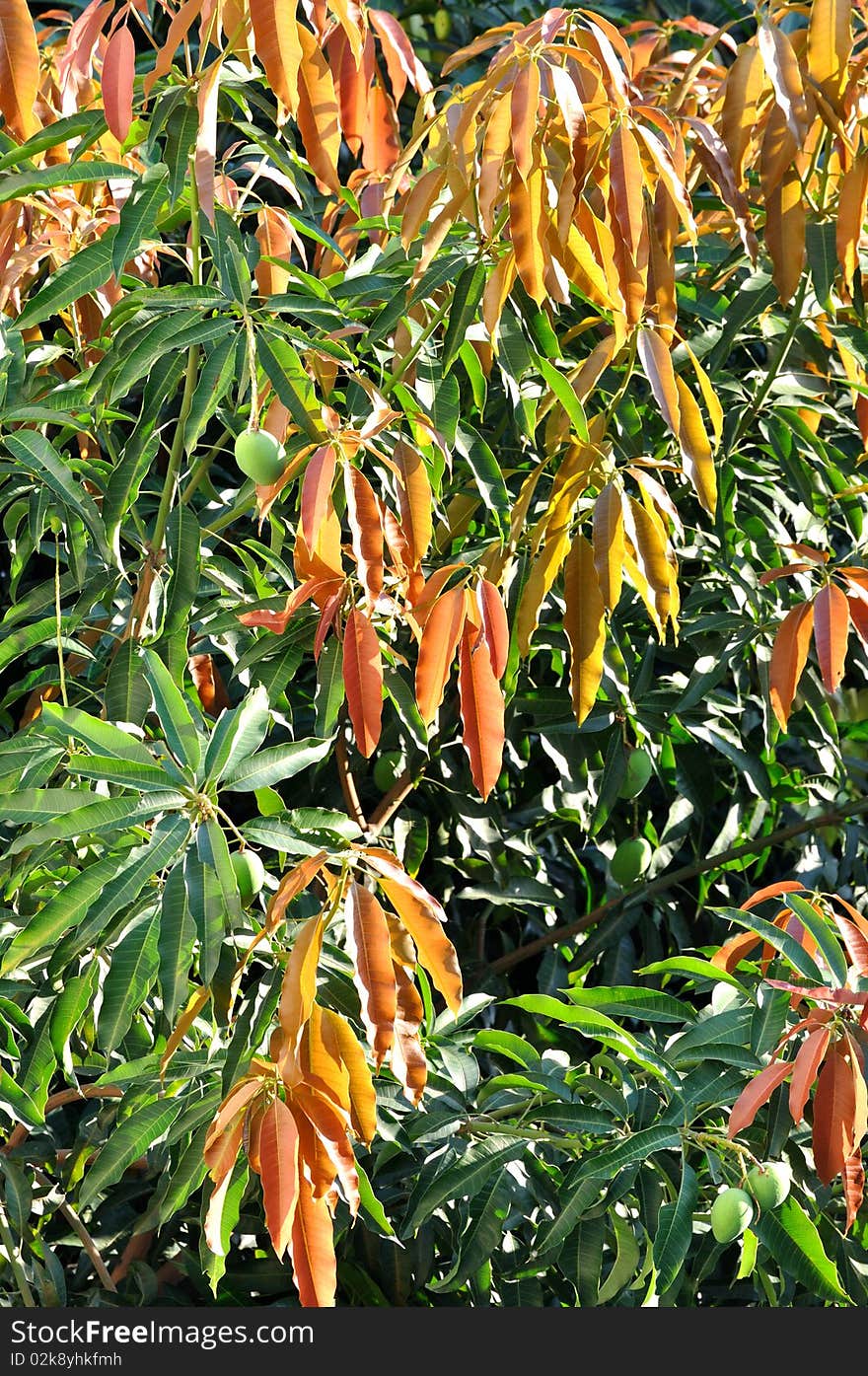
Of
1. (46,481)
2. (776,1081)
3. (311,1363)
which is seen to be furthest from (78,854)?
(776,1081)

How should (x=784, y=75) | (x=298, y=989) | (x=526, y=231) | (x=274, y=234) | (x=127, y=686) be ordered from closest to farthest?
(x=298, y=989) → (x=526, y=231) → (x=784, y=75) → (x=127, y=686) → (x=274, y=234)

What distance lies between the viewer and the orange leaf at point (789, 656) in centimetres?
123

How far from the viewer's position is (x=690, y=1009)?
3.62 ft

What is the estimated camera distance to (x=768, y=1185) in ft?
3.22

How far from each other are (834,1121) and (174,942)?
0.47 metres

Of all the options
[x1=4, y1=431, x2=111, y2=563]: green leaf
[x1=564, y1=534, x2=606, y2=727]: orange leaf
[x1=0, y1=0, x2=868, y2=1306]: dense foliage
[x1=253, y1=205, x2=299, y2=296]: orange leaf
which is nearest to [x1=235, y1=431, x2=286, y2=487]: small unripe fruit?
[x1=0, y1=0, x2=868, y2=1306]: dense foliage

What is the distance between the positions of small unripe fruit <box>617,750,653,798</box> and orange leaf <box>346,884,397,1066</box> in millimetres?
604

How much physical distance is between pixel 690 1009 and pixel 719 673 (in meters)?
0.41

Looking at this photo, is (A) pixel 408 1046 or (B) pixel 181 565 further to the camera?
(B) pixel 181 565

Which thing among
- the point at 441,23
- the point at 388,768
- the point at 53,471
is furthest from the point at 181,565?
the point at 441,23

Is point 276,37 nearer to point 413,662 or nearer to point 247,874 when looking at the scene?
point 247,874

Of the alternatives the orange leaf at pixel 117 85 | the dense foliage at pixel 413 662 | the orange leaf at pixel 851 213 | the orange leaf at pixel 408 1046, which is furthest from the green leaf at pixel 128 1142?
the orange leaf at pixel 851 213

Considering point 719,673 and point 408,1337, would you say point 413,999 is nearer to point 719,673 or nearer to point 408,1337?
point 408,1337

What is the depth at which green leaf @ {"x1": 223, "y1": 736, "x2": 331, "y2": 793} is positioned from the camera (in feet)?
3.06
